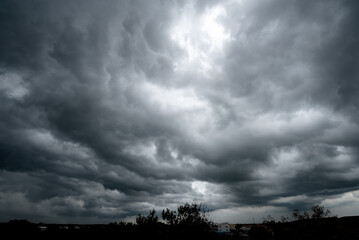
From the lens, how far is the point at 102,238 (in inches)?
926

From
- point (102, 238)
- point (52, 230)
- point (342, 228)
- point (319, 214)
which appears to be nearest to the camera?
point (102, 238)

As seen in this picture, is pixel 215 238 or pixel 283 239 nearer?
pixel 215 238

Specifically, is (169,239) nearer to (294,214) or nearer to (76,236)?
(76,236)

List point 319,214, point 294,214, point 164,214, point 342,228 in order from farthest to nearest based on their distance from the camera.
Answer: point 294,214
point 319,214
point 164,214
point 342,228

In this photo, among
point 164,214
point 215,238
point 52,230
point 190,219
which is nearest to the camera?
point 52,230

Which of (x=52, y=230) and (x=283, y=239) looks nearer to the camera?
(x=52, y=230)

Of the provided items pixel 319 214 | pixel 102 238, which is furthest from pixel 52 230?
pixel 319 214

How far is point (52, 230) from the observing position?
25.1m

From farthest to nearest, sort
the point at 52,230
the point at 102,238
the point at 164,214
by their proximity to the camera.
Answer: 1. the point at 164,214
2. the point at 52,230
3. the point at 102,238

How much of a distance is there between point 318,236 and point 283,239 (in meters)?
5.17

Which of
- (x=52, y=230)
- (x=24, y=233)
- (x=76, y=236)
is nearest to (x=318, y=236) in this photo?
(x=76, y=236)

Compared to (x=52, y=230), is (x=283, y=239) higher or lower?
lower

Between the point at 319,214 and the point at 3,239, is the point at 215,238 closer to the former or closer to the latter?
the point at 3,239

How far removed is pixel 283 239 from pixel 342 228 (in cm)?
924
